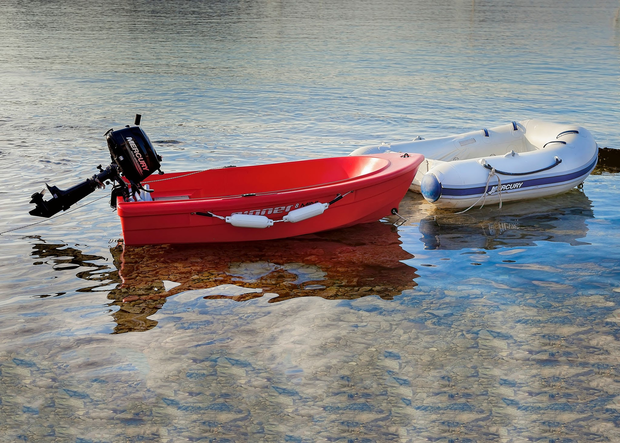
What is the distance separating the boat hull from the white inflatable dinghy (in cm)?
52

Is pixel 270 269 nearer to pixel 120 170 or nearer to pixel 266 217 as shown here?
pixel 266 217

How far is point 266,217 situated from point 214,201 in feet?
1.66

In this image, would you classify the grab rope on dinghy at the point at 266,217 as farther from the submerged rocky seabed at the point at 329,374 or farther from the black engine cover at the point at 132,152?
the submerged rocky seabed at the point at 329,374

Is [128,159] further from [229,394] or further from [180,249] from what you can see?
[229,394]

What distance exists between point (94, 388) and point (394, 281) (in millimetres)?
2550

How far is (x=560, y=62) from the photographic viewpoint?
21047 mm

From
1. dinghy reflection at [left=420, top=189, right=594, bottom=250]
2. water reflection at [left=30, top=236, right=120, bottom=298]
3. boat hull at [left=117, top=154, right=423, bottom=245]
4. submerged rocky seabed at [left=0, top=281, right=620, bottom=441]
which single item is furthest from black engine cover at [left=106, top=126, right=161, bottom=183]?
dinghy reflection at [left=420, top=189, right=594, bottom=250]

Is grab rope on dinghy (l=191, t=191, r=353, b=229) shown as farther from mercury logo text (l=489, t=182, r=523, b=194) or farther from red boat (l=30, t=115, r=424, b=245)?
mercury logo text (l=489, t=182, r=523, b=194)

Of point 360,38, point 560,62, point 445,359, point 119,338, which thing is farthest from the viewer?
point 360,38

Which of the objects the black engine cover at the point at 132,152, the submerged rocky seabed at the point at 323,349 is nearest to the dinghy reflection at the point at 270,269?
the submerged rocky seabed at the point at 323,349

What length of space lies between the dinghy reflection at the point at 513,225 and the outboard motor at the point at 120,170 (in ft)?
9.23

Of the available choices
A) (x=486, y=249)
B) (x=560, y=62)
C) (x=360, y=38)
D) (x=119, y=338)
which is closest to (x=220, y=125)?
(x=486, y=249)

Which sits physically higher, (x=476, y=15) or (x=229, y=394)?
(x=476, y=15)

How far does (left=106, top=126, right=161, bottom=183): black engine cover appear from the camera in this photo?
5.73m
